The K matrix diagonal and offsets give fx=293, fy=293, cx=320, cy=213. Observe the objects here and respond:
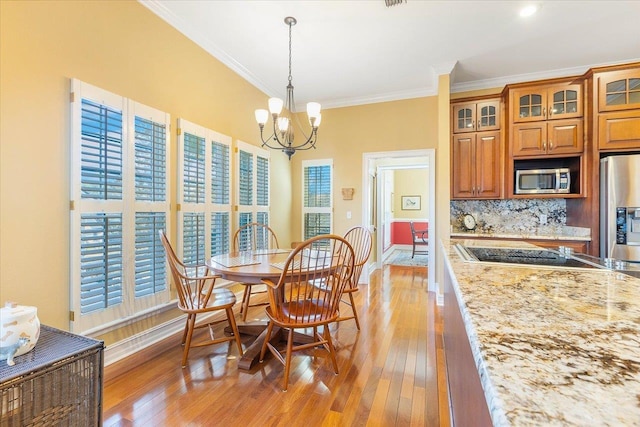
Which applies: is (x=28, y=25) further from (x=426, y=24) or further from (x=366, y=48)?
(x=426, y=24)

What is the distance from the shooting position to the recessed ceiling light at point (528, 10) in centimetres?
263

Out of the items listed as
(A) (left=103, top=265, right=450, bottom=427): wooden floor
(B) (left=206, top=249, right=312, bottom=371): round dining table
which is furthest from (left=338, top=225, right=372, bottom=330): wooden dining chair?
(B) (left=206, top=249, right=312, bottom=371): round dining table

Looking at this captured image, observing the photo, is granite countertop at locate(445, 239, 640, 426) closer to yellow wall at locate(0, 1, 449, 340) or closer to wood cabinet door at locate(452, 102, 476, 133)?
yellow wall at locate(0, 1, 449, 340)

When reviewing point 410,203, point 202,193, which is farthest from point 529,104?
point 410,203

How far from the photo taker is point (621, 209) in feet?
10.0

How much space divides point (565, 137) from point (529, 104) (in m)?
0.58

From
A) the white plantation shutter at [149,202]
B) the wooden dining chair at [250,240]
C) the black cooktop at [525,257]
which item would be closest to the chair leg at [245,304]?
the wooden dining chair at [250,240]

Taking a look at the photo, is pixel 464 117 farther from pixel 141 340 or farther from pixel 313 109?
pixel 141 340

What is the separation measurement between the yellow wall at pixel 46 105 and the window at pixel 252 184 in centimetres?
144

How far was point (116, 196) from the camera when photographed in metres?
2.28

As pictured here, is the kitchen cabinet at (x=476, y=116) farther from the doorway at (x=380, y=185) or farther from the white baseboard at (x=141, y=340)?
the white baseboard at (x=141, y=340)

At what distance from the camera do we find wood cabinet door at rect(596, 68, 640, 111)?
126 inches

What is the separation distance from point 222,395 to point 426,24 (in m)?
3.63

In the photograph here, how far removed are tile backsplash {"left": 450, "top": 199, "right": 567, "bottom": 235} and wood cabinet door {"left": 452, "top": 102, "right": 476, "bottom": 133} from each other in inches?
40.9
